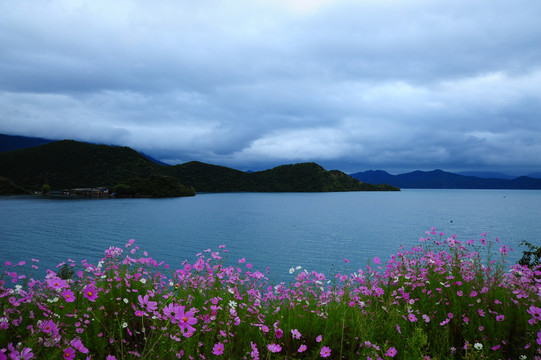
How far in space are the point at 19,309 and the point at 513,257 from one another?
46.1 metres

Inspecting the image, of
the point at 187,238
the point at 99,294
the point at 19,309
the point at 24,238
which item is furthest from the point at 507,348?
the point at 24,238

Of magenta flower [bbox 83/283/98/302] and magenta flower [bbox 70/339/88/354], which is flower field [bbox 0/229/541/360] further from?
magenta flower [bbox 70/339/88/354]

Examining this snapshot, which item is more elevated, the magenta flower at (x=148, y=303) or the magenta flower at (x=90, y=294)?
the magenta flower at (x=148, y=303)

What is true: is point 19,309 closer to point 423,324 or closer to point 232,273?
point 232,273

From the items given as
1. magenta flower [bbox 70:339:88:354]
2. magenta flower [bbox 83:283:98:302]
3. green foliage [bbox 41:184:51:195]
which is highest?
magenta flower [bbox 83:283:98:302]

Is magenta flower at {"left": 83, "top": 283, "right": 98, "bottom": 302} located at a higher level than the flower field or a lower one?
higher

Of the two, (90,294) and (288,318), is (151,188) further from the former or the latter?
(90,294)

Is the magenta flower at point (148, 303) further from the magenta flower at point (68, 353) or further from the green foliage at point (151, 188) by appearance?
the green foliage at point (151, 188)

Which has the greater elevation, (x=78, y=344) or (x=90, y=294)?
(x=90, y=294)

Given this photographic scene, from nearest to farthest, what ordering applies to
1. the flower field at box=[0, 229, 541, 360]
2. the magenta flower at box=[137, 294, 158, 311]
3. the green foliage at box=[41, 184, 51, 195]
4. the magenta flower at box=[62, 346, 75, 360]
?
the magenta flower at box=[137, 294, 158, 311], the magenta flower at box=[62, 346, 75, 360], the flower field at box=[0, 229, 541, 360], the green foliage at box=[41, 184, 51, 195]

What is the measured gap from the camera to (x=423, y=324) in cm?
563

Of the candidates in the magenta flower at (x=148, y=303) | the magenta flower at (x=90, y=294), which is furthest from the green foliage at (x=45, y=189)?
the magenta flower at (x=148, y=303)

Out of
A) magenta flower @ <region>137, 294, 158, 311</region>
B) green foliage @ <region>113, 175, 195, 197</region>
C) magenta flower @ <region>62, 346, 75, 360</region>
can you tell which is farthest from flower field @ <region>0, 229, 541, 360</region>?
green foliage @ <region>113, 175, 195, 197</region>

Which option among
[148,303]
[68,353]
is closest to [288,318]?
[148,303]
